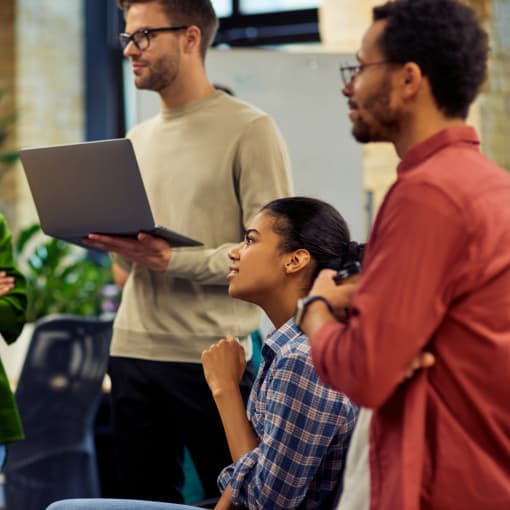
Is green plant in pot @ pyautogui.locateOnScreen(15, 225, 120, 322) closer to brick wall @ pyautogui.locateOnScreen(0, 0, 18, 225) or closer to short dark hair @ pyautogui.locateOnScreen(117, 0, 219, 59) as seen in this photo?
brick wall @ pyautogui.locateOnScreen(0, 0, 18, 225)

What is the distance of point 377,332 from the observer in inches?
44.8

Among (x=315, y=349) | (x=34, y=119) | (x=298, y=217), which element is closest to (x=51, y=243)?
(x=34, y=119)

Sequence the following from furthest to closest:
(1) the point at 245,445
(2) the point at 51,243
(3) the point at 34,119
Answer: (3) the point at 34,119
(2) the point at 51,243
(1) the point at 245,445

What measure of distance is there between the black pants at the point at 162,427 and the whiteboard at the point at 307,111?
178 cm

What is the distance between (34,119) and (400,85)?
5.77 m

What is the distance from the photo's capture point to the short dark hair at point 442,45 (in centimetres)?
120

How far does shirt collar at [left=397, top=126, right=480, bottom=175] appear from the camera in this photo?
122 cm

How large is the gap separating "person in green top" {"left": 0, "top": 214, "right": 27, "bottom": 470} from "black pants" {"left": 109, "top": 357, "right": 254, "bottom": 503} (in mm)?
251

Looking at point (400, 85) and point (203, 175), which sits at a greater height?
point (400, 85)

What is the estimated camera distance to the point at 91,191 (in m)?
2.19

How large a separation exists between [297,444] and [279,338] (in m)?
0.23

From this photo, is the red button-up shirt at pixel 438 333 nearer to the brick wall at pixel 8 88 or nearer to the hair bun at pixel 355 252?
the hair bun at pixel 355 252

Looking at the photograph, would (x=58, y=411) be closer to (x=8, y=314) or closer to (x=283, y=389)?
(x=8, y=314)

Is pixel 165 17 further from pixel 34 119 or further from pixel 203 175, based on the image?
pixel 34 119
